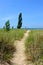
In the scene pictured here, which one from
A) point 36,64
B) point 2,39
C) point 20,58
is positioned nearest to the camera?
point 36,64

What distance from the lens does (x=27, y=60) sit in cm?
891

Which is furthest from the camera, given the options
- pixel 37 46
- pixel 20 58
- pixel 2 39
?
pixel 2 39

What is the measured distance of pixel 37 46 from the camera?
984 centimetres

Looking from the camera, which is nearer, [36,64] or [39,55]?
[36,64]

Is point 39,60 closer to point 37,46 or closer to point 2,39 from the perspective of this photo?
point 37,46

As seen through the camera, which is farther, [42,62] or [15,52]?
[15,52]

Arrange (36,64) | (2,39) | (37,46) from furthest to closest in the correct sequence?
(2,39) → (37,46) → (36,64)

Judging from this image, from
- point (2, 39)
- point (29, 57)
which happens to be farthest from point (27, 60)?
point (2, 39)

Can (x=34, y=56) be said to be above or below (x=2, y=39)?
below

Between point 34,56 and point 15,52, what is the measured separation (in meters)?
1.88

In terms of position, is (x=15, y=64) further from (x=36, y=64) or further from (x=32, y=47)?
(x=32, y=47)

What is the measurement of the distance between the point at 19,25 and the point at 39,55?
32.4 m

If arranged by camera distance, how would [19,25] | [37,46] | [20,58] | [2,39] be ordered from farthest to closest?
[19,25], [2,39], [37,46], [20,58]

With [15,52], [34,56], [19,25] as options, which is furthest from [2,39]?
[19,25]
